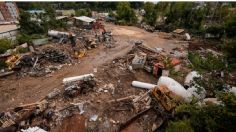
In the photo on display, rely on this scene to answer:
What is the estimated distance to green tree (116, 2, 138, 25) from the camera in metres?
28.1

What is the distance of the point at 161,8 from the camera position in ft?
104

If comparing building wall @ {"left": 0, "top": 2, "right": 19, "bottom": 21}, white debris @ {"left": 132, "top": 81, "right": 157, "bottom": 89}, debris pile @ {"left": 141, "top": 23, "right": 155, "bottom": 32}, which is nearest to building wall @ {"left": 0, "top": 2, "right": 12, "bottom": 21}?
building wall @ {"left": 0, "top": 2, "right": 19, "bottom": 21}

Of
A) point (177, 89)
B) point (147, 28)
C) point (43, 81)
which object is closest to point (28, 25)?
point (43, 81)

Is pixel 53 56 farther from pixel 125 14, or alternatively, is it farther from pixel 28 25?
pixel 125 14

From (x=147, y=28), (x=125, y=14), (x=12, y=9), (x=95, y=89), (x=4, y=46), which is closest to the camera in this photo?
(x=95, y=89)

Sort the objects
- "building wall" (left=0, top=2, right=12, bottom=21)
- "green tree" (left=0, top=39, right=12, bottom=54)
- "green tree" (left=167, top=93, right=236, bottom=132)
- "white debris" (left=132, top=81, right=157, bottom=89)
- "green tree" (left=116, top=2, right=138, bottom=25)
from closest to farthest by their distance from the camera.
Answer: "green tree" (left=167, top=93, right=236, bottom=132) < "white debris" (left=132, top=81, right=157, bottom=89) < "green tree" (left=0, top=39, right=12, bottom=54) < "green tree" (left=116, top=2, right=138, bottom=25) < "building wall" (left=0, top=2, right=12, bottom=21)

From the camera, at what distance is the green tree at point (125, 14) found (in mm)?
28141

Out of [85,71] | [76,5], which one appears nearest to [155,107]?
[85,71]

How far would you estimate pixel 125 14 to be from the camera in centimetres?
2869

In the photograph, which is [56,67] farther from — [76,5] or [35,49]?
[76,5]

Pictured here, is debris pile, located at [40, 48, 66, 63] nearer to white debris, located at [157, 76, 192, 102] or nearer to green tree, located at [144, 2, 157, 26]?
white debris, located at [157, 76, 192, 102]

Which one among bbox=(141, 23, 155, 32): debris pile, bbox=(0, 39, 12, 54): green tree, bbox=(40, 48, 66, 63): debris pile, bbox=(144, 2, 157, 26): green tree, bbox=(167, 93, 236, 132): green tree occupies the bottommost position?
bbox=(141, 23, 155, 32): debris pile

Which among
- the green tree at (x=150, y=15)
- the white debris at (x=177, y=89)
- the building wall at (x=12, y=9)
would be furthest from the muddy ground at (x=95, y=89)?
the building wall at (x=12, y=9)

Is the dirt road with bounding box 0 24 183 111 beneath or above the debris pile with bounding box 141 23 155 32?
above
